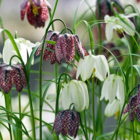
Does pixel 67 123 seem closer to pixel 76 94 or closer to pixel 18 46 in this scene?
pixel 76 94

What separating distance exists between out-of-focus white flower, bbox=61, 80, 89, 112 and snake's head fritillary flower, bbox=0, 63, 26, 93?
0.41ft

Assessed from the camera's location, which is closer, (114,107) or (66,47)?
(66,47)

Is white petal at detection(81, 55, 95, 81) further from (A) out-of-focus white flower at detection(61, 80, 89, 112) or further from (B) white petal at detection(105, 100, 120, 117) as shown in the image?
(B) white petal at detection(105, 100, 120, 117)

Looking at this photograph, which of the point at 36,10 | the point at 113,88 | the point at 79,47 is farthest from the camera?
the point at 36,10

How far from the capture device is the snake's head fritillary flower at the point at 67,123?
98 cm

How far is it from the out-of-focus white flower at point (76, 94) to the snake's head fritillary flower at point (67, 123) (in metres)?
0.03

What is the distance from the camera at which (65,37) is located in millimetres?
949

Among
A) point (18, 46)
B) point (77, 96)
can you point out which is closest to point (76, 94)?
point (77, 96)

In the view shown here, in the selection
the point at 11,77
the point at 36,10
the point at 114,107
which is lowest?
the point at 114,107

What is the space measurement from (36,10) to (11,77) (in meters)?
0.32

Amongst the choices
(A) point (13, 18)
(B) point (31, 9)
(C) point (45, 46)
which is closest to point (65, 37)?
(C) point (45, 46)

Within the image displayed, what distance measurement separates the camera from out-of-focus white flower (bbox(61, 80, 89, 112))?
1.01m

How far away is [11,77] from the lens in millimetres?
980

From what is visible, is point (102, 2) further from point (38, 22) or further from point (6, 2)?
point (6, 2)
